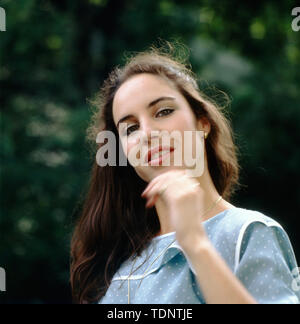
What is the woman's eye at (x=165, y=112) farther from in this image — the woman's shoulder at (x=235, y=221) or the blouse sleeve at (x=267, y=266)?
the blouse sleeve at (x=267, y=266)

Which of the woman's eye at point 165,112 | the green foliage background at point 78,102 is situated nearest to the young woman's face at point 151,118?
the woman's eye at point 165,112

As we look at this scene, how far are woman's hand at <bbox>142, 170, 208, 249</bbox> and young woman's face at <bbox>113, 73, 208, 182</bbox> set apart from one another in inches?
11.2

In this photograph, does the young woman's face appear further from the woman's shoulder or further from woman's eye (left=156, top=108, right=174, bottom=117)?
the woman's shoulder

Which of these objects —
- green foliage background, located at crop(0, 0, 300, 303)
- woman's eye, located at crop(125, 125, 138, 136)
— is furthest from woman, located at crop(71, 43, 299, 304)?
green foliage background, located at crop(0, 0, 300, 303)

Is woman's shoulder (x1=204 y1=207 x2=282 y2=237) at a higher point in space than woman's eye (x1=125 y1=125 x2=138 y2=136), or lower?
lower

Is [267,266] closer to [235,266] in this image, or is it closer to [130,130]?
[235,266]

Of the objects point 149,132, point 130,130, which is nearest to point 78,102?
point 130,130

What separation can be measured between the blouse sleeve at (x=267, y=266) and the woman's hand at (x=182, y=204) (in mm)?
198

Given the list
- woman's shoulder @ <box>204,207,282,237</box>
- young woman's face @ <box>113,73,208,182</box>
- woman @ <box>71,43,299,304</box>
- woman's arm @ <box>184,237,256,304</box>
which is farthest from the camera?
young woman's face @ <box>113,73,208,182</box>

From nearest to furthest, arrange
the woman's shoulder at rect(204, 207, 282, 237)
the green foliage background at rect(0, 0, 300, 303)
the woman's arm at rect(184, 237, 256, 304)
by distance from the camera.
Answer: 1. the woman's arm at rect(184, 237, 256, 304)
2. the woman's shoulder at rect(204, 207, 282, 237)
3. the green foliage background at rect(0, 0, 300, 303)

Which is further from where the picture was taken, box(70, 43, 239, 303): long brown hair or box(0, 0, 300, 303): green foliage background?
box(0, 0, 300, 303): green foliage background

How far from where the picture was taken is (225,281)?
1.10m

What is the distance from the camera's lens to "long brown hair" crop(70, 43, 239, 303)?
1.88 m

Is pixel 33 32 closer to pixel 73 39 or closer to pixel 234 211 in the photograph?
pixel 73 39
